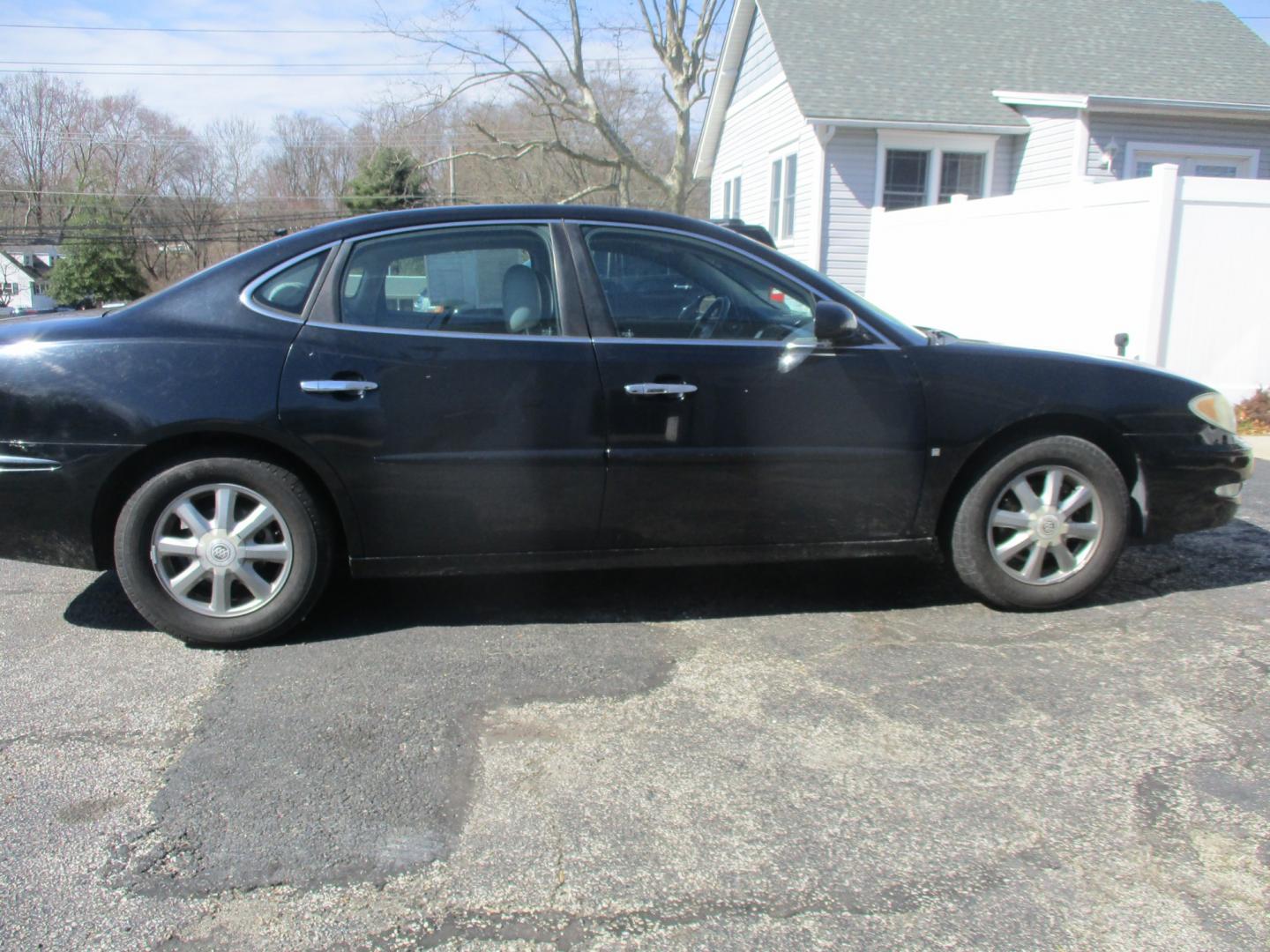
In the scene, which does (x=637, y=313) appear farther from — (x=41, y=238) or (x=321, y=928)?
(x=41, y=238)

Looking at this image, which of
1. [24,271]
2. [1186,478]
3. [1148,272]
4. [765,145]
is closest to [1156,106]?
[765,145]

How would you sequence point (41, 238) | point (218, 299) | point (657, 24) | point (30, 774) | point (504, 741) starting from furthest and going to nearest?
point (41, 238) → point (657, 24) → point (218, 299) → point (504, 741) → point (30, 774)

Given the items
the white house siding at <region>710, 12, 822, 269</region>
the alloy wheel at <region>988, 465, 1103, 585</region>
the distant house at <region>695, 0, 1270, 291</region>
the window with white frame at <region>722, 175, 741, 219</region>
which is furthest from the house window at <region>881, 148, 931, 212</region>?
the alloy wheel at <region>988, 465, 1103, 585</region>

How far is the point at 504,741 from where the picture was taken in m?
3.07

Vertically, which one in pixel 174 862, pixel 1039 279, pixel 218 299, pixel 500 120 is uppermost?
pixel 500 120

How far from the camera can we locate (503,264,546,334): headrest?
3.81 metres

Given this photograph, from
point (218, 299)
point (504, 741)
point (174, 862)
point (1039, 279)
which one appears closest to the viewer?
point (174, 862)

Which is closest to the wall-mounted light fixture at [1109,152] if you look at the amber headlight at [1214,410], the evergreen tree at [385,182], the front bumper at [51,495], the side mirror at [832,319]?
the amber headlight at [1214,410]

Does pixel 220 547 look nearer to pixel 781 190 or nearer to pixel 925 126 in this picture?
pixel 925 126

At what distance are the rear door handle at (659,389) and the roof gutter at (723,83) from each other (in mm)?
18676

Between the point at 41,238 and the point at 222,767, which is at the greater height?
the point at 41,238

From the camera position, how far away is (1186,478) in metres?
4.21

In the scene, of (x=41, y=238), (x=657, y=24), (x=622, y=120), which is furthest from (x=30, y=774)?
(x=41, y=238)

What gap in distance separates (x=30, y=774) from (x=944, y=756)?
8.59ft
